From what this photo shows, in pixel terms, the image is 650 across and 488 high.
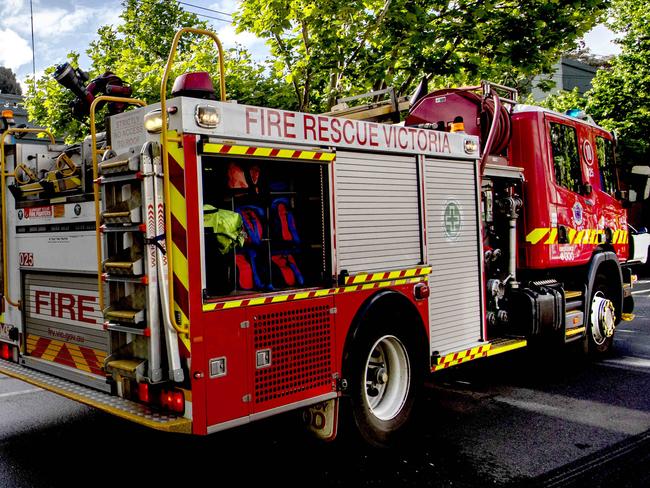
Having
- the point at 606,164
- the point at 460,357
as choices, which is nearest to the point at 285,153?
the point at 460,357

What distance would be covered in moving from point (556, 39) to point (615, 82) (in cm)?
1193

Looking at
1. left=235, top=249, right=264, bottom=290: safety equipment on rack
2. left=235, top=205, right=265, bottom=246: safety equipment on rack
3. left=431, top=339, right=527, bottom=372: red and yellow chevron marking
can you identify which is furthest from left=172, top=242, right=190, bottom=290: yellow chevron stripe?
left=431, top=339, right=527, bottom=372: red and yellow chevron marking

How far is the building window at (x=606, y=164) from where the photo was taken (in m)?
8.34

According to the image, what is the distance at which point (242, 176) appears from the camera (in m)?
4.41

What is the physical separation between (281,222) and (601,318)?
5.13 m

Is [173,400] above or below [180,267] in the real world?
below

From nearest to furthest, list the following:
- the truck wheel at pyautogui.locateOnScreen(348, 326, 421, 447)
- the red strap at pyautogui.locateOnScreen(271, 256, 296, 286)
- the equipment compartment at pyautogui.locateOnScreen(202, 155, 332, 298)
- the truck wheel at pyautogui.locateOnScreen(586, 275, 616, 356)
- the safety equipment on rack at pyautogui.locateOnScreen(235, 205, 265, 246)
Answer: the equipment compartment at pyautogui.locateOnScreen(202, 155, 332, 298), the safety equipment on rack at pyautogui.locateOnScreen(235, 205, 265, 246), the red strap at pyautogui.locateOnScreen(271, 256, 296, 286), the truck wheel at pyautogui.locateOnScreen(348, 326, 421, 447), the truck wheel at pyautogui.locateOnScreen(586, 275, 616, 356)

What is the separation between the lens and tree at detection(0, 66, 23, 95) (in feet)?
136

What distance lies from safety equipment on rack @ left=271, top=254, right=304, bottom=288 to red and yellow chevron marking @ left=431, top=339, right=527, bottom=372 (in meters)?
1.63

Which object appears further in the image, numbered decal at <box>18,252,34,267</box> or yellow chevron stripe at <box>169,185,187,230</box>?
numbered decal at <box>18,252,34,267</box>

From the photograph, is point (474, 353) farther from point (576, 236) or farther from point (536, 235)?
point (576, 236)

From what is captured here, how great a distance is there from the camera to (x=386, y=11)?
10.8 m

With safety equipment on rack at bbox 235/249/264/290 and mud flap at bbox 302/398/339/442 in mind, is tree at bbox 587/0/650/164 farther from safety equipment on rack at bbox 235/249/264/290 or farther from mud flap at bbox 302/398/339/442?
safety equipment on rack at bbox 235/249/264/290

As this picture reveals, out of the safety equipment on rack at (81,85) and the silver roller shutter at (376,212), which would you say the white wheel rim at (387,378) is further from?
the safety equipment on rack at (81,85)
